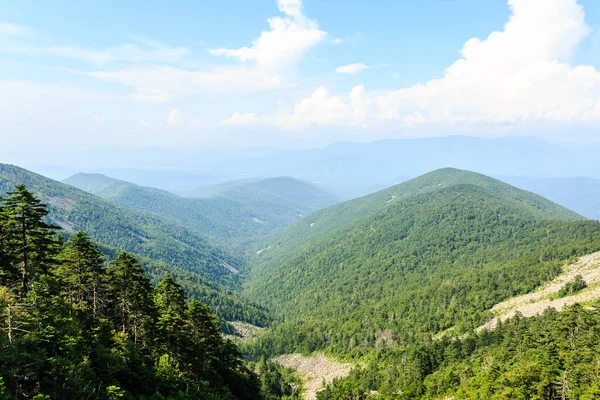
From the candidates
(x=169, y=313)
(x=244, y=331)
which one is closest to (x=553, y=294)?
(x=169, y=313)

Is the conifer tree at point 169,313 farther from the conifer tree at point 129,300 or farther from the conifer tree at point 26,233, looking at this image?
the conifer tree at point 26,233

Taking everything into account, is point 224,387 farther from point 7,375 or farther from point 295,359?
point 295,359

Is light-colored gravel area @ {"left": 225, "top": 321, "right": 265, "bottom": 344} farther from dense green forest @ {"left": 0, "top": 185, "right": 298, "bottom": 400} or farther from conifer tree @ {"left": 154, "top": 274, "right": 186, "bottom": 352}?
conifer tree @ {"left": 154, "top": 274, "right": 186, "bottom": 352}

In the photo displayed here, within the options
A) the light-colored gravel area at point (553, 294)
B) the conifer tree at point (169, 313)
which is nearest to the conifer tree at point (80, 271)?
the conifer tree at point (169, 313)

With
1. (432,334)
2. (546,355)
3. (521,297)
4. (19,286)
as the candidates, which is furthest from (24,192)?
(521,297)

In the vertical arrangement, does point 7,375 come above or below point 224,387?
above
